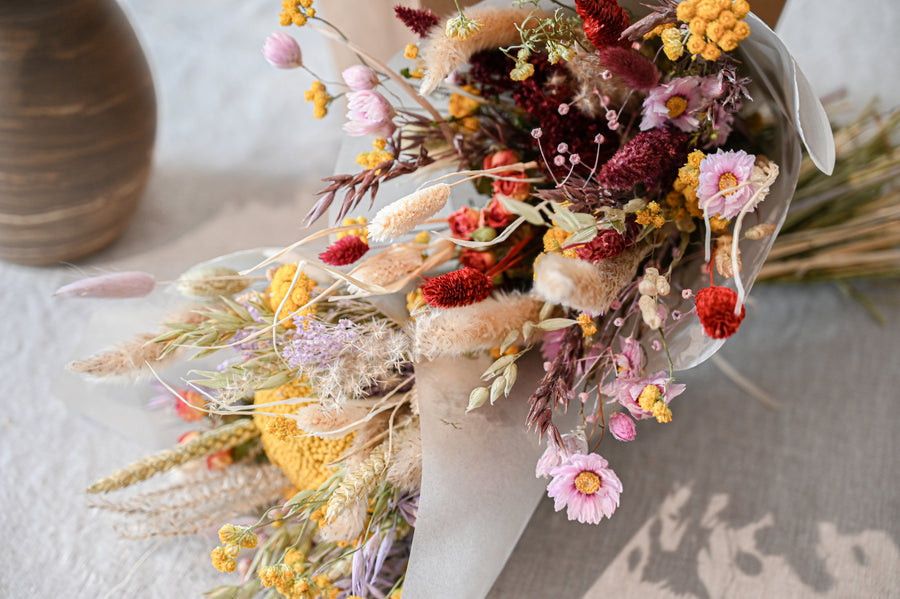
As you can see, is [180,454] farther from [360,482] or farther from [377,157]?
[377,157]

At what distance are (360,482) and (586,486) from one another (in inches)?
6.0

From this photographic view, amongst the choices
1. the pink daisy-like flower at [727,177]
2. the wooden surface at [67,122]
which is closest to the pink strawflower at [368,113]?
the pink daisy-like flower at [727,177]

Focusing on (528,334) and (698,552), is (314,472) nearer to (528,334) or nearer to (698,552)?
(528,334)

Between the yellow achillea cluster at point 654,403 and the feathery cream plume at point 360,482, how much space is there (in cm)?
19

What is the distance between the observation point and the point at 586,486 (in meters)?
0.41

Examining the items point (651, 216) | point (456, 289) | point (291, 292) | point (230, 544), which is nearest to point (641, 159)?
point (651, 216)

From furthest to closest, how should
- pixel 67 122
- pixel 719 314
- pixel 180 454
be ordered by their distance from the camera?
1. pixel 67 122
2. pixel 180 454
3. pixel 719 314

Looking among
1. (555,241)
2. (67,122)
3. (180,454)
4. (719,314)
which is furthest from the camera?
(67,122)

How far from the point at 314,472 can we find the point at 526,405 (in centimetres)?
18

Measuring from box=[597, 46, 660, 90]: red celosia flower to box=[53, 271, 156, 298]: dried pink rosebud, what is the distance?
1.26 ft

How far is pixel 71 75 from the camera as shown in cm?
65

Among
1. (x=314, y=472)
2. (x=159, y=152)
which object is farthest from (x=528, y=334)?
(x=159, y=152)

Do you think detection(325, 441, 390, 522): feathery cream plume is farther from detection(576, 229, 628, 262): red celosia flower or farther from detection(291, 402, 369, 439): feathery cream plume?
detection(576, 229, 628, 262): red celosia flower

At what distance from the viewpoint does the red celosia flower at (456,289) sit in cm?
40
